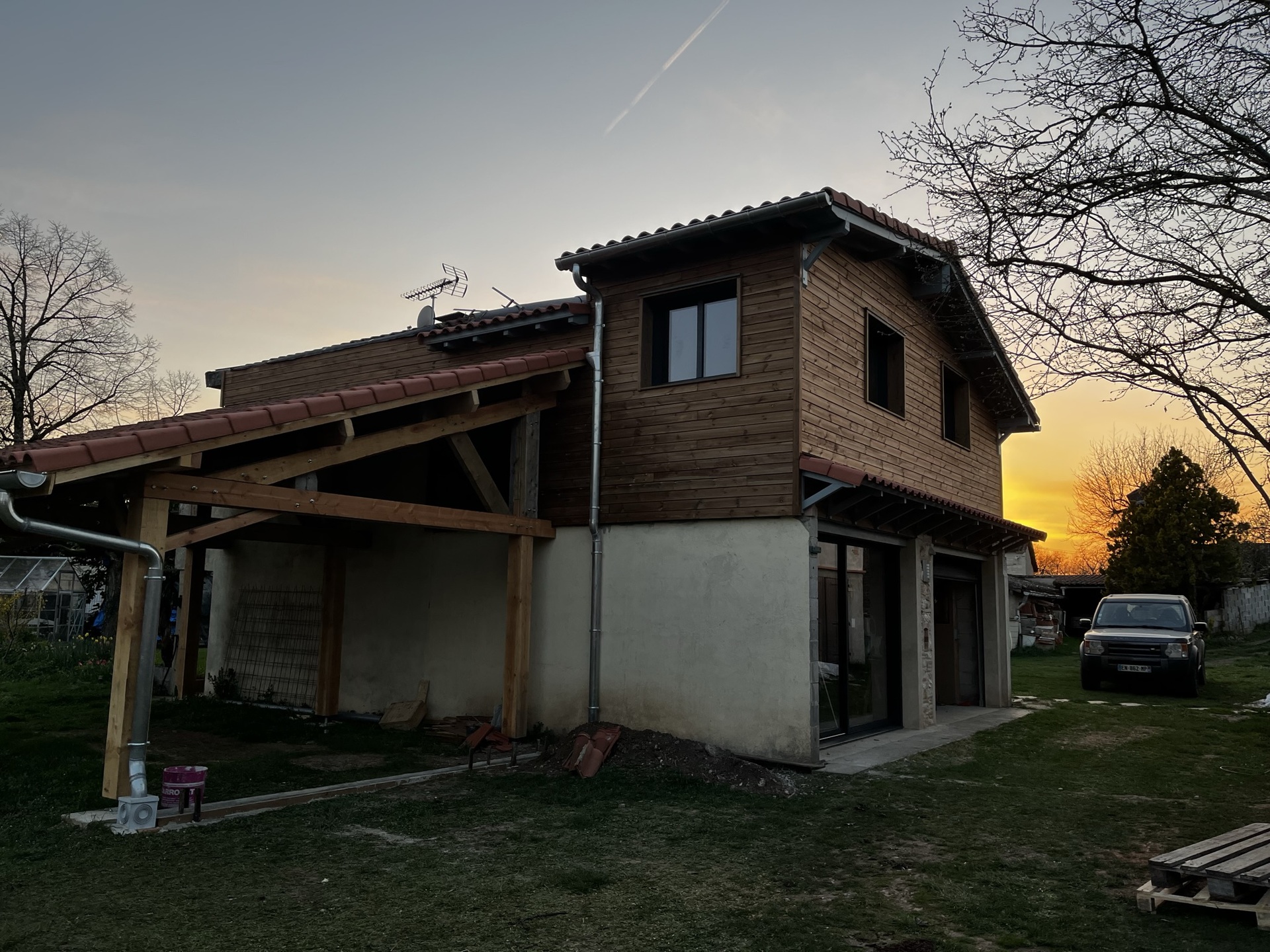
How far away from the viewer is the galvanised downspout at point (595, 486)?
10.4 m

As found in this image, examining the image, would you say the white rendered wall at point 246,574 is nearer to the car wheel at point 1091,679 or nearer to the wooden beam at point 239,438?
the wooden beam at point 239,438

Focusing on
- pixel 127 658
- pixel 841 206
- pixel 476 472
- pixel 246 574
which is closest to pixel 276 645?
pixel 246 574

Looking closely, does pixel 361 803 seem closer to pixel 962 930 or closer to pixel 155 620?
pixel 155 620

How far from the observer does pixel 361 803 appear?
744 cm

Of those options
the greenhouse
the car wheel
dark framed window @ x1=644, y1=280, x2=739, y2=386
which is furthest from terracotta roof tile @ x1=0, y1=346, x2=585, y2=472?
→ the greenhouse

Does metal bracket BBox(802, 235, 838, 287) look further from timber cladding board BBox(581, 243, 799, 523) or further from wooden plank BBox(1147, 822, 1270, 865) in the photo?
wooden plank BBox(1147, 822, 1270, 865)

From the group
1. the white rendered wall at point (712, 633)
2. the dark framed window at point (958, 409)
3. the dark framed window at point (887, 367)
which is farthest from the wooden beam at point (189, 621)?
the dark framed window at point (958, 409)

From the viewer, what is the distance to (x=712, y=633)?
31.6 ft

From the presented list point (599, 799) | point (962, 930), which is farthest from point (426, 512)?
point (962, 930)

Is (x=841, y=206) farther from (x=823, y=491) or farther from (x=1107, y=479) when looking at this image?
(x=1107, y=479)

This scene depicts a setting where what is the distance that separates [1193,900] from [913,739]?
21.8 ft

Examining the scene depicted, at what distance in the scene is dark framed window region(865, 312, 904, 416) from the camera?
11883 millimetres

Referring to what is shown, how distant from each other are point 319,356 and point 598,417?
20.6 feet

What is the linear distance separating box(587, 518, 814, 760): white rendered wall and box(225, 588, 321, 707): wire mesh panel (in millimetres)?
5708
